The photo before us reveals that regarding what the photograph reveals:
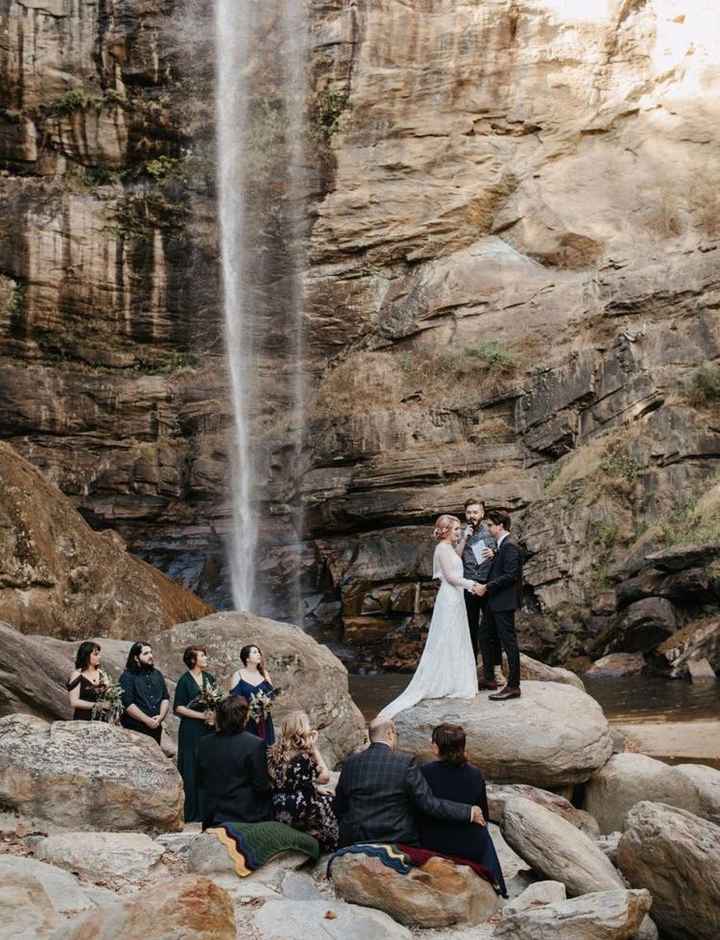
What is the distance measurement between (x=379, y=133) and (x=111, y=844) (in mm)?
28591

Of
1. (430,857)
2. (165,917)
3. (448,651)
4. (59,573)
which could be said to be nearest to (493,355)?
(59,573)

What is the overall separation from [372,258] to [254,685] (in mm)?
24044

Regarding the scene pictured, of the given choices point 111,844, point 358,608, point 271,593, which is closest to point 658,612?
point 358,608

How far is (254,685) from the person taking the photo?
381 inches

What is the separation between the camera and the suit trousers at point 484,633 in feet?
34.7

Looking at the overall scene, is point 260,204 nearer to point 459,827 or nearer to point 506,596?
point 506,596

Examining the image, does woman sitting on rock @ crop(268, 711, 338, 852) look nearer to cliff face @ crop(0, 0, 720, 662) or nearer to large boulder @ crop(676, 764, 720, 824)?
large boulder @ crop(676, 764, 720, 824)

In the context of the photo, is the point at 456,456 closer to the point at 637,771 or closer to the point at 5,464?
the point at 5,464

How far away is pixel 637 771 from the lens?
32.9 feet

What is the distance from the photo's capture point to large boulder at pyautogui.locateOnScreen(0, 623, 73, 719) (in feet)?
33.3

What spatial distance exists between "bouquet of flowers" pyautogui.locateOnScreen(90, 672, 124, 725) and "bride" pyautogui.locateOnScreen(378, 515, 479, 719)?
8.01ft

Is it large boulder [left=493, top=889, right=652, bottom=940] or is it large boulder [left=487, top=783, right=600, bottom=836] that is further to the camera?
large boulder [left=487, top=783, right=600, bottom=836]

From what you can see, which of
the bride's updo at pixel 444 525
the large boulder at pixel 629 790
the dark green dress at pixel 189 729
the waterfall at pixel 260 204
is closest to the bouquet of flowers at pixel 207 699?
the dark green dress at pixel 189 729

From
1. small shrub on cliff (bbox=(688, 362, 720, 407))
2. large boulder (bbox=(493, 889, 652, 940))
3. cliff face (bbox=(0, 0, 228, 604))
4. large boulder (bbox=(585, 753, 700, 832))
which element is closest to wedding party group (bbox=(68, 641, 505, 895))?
large boulder (bbox=(493, 889, 652, 940))
